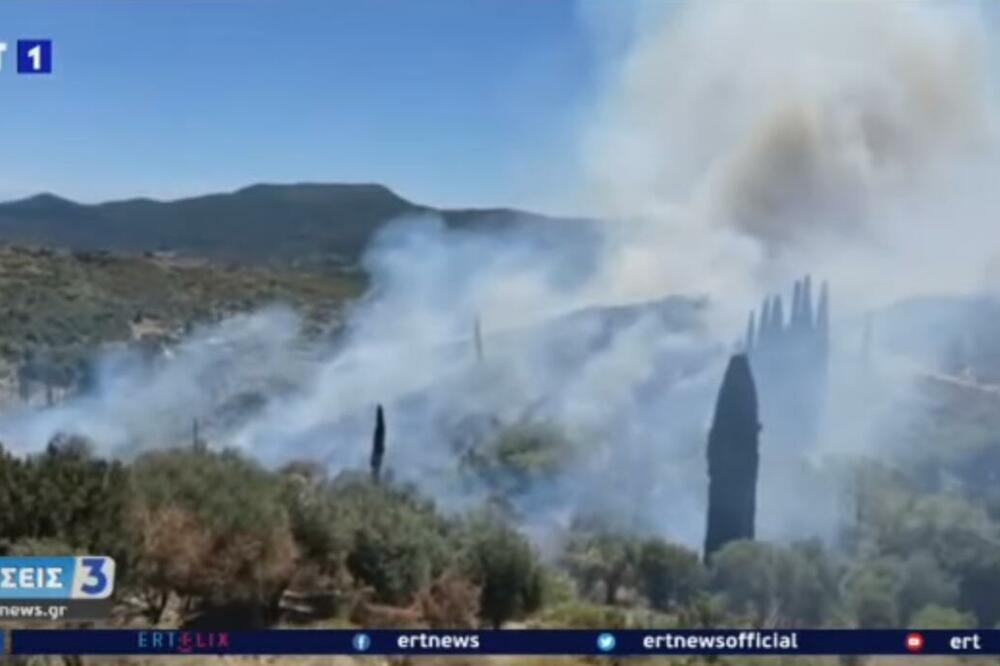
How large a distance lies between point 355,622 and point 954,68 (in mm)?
3382

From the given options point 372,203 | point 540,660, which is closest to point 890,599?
point 540,660

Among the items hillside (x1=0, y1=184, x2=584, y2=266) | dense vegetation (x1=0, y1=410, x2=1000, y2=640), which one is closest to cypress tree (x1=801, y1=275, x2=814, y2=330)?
dense vegetation (x1=0, y1=410, x2=1000, y2=640)

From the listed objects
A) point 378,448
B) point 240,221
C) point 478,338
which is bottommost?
point 378,448

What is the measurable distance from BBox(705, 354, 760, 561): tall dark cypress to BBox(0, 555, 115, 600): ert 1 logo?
250 centimetres

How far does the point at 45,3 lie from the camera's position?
7484 mm

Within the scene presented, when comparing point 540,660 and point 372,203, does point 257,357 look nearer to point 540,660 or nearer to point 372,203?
point 372,203

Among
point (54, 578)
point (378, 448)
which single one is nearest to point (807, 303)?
point (378, 448)

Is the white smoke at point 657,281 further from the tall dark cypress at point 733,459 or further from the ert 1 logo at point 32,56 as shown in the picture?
the ert 1 logo at point 32,56

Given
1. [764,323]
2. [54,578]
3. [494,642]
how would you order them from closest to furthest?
[54,578] → [494,642] → [764,323]

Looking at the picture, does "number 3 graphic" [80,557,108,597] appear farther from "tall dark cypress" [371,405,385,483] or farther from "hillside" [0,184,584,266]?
"hillside" [0,184,584,266]

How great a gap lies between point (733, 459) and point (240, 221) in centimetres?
230

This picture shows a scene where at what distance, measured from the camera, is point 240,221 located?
7805 mm

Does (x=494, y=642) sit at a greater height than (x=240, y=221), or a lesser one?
lesser

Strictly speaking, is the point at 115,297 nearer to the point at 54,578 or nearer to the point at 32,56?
the point at 32,56
